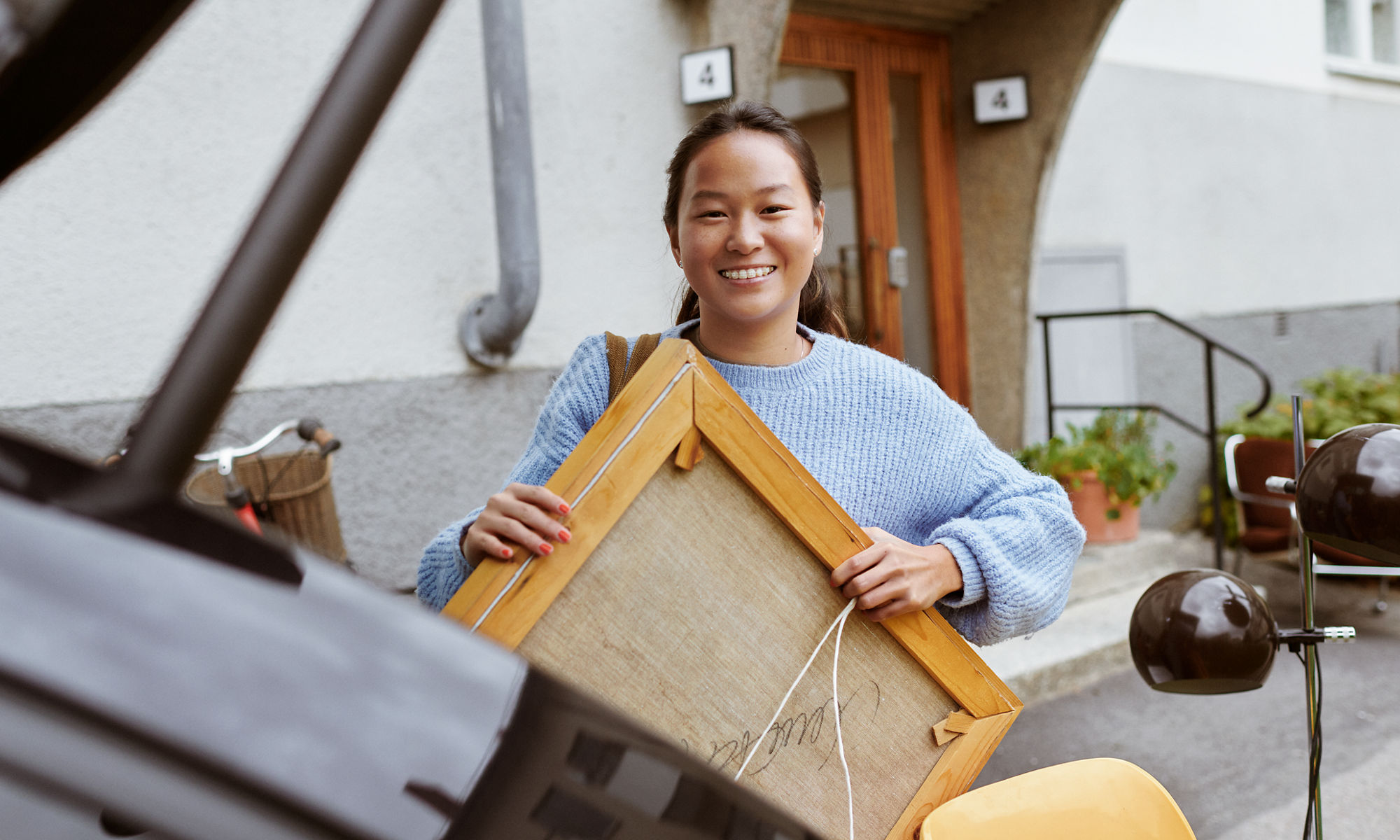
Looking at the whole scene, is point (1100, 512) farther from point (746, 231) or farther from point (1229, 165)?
point (746, 231)

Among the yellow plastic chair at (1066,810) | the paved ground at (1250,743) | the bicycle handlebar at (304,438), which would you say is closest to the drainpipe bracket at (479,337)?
the bicycle handlebar at (304,438)

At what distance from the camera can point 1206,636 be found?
3.92 ft

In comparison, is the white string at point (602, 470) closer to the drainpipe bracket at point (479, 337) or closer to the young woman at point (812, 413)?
the young woman at point (812, 413)

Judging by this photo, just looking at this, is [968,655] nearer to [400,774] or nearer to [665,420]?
[665,420]

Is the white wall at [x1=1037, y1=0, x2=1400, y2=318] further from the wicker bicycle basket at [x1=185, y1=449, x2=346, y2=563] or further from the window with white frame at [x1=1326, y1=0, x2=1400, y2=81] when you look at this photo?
the wicker bicycle basket at [x1=185, y1=449, x2=346, y2=563]

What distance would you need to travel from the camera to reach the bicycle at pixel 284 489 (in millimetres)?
2980

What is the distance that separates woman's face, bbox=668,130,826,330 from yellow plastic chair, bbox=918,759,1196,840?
73 cm

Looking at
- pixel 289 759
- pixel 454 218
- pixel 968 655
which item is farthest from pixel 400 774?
pixel 454 218

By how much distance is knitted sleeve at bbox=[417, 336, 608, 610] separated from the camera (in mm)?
1349

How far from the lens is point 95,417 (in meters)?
3.44

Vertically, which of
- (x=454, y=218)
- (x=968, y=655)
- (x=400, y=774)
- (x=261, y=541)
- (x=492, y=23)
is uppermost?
(x=492, y=23)

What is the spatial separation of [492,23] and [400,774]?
391cm

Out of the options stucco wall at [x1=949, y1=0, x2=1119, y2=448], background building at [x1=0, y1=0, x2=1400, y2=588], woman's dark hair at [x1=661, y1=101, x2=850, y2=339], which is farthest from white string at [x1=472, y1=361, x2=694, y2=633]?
stucco wall at [x1=949, y1=0, x2=1119, y2=448]

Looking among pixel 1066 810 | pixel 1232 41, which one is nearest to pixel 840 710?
pixel 1066 810
